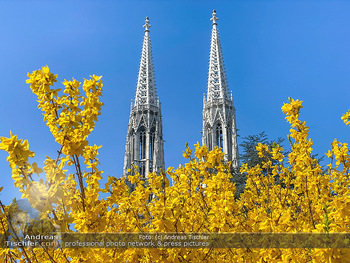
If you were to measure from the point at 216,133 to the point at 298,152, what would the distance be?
38311 millimetres

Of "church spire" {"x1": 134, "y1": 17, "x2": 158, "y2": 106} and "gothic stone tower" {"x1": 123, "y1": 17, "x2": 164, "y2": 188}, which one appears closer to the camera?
"gothic stone tower" {"x1": 123, "y1": 17, "x2": 164, "y2": 188}

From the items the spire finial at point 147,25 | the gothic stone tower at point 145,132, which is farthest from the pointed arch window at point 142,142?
the spire finial at point 147,25

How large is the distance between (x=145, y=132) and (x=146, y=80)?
29.3 feet

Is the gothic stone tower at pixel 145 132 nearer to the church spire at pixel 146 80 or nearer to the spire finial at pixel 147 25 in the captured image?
the church spire at pixel 146 80

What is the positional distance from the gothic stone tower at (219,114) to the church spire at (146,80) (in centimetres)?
763

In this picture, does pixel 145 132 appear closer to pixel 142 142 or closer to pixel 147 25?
pixel 142 142

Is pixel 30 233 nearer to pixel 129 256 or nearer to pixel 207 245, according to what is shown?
pixel 129 256

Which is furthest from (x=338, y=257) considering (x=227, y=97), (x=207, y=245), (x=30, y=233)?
(x=227, y=97)

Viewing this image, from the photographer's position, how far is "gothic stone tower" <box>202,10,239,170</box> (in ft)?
137

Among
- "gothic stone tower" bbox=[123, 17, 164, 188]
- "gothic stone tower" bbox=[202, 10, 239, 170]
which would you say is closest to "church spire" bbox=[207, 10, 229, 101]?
"gothic stone tower" bbox=[202, 10, 239, 170]

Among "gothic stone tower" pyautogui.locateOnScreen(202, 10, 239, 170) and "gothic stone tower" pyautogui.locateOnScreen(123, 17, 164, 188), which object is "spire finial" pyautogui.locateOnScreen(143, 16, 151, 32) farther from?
"gothic stone tower" pyautogui.locateOnScreen(202, 10, 239, 170)

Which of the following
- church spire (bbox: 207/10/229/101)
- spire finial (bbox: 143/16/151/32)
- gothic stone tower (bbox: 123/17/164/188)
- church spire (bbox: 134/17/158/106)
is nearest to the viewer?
gothic stone tower (bbox: 123/17/164/188)

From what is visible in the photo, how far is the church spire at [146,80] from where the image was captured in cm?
4612

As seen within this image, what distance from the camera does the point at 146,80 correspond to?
48.5 metres
